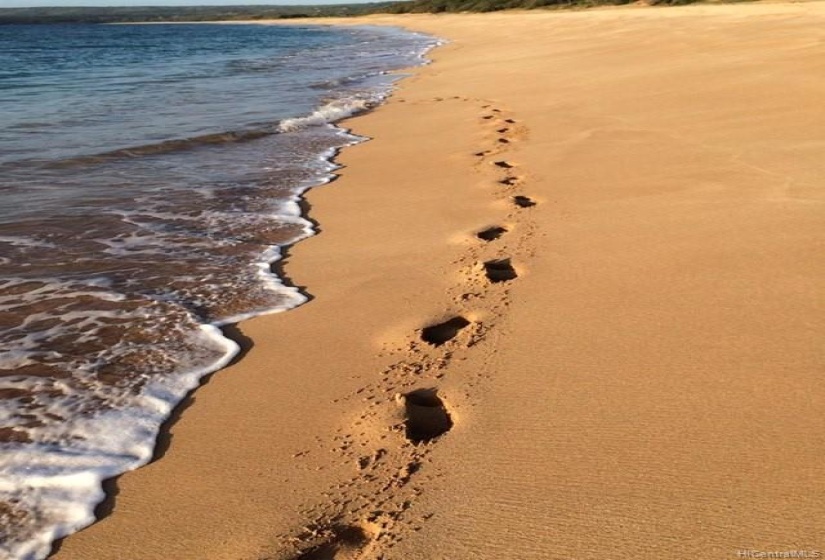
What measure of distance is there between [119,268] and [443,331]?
2.04 metres

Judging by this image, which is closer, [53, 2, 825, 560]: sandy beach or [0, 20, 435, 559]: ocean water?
[53, 2, 825, 560]: sandy beach

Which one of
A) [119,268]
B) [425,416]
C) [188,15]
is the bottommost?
[188,15]

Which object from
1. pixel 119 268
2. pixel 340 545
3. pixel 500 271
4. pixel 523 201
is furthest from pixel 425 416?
pixel 523 201

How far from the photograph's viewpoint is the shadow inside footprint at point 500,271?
392cm

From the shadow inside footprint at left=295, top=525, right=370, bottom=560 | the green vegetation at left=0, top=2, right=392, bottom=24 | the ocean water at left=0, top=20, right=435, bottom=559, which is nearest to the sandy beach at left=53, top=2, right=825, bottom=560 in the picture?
the shadow inside footprint at left=295, top=525, right=370, bottom=560

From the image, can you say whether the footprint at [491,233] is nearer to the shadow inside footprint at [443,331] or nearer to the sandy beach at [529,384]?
the sandy beach at [529,384]

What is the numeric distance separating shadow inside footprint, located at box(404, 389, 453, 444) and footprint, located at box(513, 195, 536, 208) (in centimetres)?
260

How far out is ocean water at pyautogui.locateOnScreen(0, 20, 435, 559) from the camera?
262cm

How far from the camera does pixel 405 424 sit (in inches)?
103

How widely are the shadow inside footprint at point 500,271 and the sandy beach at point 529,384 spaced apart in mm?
13

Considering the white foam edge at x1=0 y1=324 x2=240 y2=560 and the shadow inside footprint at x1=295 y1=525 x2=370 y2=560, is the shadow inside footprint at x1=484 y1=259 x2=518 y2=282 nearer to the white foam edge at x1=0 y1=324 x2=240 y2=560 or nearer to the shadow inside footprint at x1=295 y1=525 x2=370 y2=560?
the white foam edge at x1=0 y1=324 x2=240 y2=560

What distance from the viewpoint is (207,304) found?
389cm

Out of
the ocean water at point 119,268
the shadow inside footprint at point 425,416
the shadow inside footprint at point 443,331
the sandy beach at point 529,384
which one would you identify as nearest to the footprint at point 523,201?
the sandy beach at point 529,384

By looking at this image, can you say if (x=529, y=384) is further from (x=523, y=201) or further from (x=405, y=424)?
(x=523, y=201)
